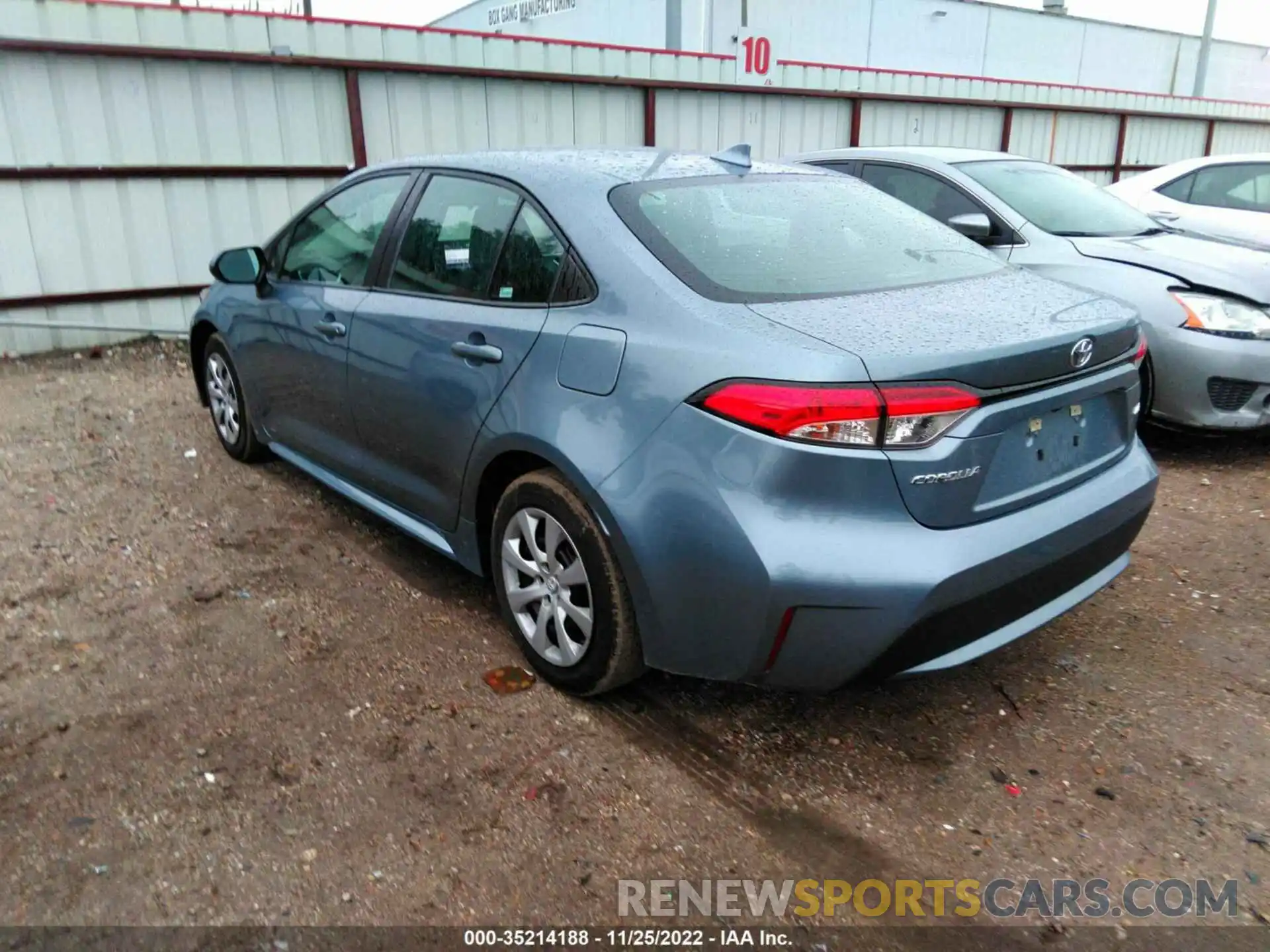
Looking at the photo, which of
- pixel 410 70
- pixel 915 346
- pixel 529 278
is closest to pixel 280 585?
pixel 529 278

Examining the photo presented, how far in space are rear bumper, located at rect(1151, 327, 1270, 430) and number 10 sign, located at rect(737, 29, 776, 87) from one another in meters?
6.65

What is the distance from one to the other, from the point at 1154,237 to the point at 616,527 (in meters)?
4.62

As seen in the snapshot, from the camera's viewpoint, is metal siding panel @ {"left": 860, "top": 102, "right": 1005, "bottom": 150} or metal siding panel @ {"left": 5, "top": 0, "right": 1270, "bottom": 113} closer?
metal siding panel @ {"left": 5, "top": 0, "right": 1270, "bottom": 113}

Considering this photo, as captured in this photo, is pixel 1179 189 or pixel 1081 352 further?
pixel 1179 189

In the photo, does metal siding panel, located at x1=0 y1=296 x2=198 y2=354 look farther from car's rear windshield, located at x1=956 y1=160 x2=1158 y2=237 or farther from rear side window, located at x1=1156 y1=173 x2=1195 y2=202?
rear side window, located at x1=1156 y1=173 x2=1195 y2=202

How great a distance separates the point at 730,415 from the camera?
92.8 inches

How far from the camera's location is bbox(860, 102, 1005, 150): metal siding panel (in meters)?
12.0

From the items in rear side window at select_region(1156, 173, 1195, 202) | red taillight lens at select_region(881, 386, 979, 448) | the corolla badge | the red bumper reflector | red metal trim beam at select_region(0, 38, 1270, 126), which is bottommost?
the red bumper reflector

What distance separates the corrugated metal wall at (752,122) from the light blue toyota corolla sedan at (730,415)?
6.73m

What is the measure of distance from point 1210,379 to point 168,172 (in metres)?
7.32

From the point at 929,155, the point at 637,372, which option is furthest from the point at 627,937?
the point at 929,155

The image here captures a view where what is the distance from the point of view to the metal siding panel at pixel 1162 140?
615 inches

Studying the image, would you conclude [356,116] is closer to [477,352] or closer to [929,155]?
[929,155]

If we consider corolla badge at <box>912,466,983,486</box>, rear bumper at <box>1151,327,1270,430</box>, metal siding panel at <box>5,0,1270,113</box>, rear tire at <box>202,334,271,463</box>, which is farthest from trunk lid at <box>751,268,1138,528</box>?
metal siding panel at <box>5,0,1270,113</box>
